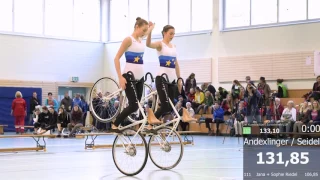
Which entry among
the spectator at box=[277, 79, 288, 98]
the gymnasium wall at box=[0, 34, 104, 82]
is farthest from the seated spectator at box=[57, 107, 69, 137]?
the spectator at box=[277, 79, 288, 98]

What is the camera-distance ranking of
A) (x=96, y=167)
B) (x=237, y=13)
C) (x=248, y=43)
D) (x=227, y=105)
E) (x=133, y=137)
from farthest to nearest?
(x=237, y=13)
(x=248, y=43)
(x=227, y=105)
(x=96, y=167)
(x=133, y=137)

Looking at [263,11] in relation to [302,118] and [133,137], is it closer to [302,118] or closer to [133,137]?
[302,118]

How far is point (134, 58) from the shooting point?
10734 millimetres

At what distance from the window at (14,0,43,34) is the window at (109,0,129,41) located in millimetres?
4929

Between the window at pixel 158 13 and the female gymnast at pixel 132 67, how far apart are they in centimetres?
2328

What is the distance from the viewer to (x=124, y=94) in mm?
10977

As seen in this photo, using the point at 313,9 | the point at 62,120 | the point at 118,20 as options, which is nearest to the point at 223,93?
the point at 313,9

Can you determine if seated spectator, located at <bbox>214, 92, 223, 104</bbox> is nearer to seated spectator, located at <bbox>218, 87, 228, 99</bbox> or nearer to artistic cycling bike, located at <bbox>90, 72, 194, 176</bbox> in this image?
seated spectator, located at <bbox>218, 87, 228, 99</bbox>

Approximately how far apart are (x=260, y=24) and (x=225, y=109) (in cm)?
522

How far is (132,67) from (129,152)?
5.12 ft

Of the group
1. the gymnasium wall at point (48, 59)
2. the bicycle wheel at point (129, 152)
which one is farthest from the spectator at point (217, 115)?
the bicycle wheel at point (129, 152)

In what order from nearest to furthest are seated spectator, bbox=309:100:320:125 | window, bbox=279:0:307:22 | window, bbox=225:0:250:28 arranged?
seated spectator, bbox=309:100:320:125, window, bbox=279:0:307:22, window, bbox=225:0:250:28

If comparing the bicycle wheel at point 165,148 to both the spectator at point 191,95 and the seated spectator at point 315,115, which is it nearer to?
the seated spectator at point 315,115

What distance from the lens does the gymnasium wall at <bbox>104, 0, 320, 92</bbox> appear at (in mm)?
27891
